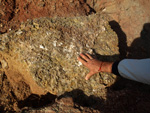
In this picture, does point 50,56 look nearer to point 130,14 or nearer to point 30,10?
point 30,10

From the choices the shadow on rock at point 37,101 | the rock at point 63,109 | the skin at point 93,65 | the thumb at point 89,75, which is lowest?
the shadow on rock at point 37,101

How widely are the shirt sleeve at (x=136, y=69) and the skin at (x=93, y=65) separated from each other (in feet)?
0.56

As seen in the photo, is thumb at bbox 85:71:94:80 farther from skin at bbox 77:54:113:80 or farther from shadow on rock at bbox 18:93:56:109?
shadow on rock at bbox 18:93:56:109

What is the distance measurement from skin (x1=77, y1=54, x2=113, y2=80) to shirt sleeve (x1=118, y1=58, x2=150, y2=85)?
17 centimetres

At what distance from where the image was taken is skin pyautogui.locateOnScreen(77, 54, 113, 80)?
164cm

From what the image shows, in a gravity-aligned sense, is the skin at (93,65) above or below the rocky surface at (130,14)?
below

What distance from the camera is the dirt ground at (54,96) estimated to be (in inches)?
64.7

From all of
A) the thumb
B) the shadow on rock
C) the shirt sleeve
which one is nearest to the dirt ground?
the shadow on rock

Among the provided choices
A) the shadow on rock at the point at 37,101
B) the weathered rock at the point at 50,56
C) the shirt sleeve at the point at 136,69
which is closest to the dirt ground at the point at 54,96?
the shadow on rock at the point at 37,101

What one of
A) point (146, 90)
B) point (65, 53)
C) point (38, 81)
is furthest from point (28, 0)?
point (146, 90)

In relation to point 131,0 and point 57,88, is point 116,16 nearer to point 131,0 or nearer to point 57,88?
point 131,0

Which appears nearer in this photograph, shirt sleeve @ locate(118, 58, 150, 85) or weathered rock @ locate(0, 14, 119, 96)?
shirt sleeve @ locate(118, 58, 150, 85)

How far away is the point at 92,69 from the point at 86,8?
2058 millimetres

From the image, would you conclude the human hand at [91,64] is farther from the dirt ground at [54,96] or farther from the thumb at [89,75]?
the dirt ground at [54,96]
